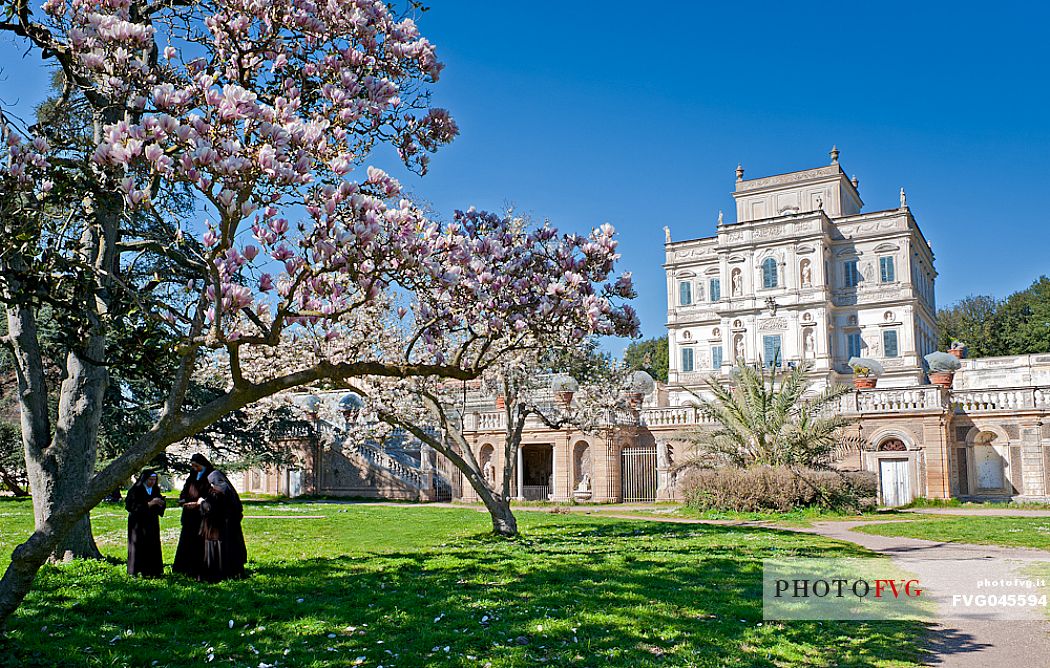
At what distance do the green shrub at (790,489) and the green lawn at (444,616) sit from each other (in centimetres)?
905

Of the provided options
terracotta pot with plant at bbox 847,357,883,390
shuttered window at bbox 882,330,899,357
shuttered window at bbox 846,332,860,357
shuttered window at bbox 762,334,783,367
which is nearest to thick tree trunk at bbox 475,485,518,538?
terracotta pot with plant at bbox 847,357,883,390

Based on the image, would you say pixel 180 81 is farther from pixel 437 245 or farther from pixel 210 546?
pixel 210 546

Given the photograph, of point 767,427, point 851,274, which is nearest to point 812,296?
point 851,274

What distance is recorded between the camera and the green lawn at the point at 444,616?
22.2ft

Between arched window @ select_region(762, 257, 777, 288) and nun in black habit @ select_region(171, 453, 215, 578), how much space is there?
165 feet

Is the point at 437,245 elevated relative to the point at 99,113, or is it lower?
lower

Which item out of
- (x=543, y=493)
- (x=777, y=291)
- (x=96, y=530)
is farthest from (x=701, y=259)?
(x=96, y=530)

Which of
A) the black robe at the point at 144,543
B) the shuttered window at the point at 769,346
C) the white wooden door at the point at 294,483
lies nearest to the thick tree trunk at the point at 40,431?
the black robe at the point at 144,543

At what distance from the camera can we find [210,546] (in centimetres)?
1017

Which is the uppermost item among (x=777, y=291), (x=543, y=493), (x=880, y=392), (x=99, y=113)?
(x=777, y=291)

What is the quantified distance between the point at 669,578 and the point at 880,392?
935 inches

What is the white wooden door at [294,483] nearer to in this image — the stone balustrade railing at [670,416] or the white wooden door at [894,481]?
the stone balustrade railing at [670,416]

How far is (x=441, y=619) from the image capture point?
802 centimetres

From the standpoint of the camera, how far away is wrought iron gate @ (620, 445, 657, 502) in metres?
34.5
